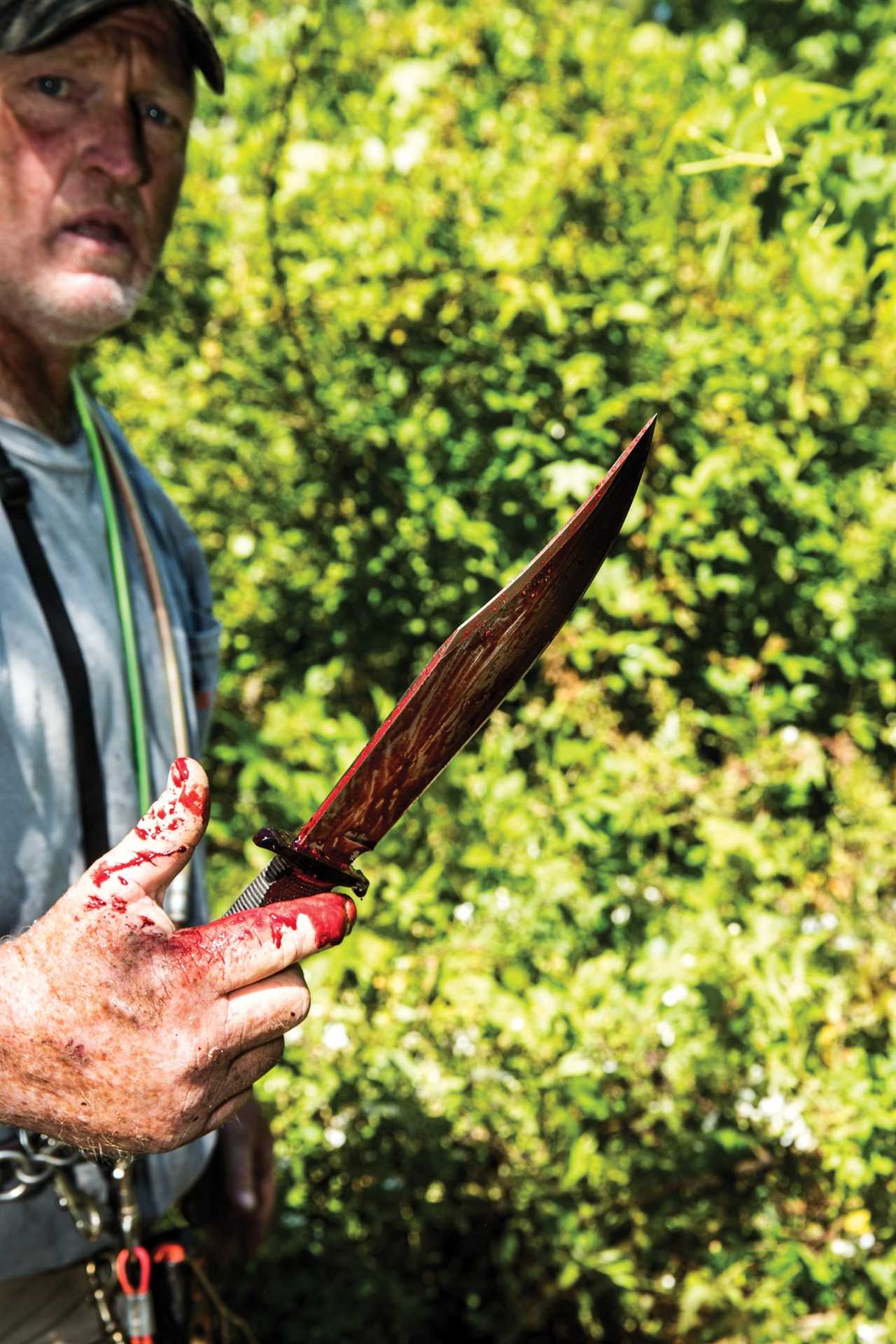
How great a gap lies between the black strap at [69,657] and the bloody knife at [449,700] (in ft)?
1.45

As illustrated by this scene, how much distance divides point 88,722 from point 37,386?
471mm

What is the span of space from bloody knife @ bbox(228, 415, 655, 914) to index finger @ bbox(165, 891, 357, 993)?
0.04m

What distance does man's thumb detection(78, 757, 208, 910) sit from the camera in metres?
0.95

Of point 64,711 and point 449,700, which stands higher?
point 449,700

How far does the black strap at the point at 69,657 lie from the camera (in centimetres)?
144

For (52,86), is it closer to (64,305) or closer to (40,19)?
(40,19)

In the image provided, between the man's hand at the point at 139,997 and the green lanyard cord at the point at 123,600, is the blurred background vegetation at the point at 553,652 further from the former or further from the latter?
the man's hand at the point at 139,997

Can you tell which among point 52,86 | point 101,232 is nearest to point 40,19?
point 52,86

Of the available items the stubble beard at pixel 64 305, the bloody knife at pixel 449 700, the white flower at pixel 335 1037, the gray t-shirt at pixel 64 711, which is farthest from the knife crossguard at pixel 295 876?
the white flower at pixel 335 1037

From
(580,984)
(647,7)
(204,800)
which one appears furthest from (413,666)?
(647,7)

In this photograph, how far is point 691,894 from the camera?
320 cm

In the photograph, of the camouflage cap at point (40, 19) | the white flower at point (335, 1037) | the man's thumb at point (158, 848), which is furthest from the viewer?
the white flower at point (335, 1037)

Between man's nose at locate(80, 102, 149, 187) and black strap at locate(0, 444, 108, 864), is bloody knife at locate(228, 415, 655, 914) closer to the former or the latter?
black strap at locate(0, 444, 108, 864)

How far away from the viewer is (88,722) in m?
1.47
